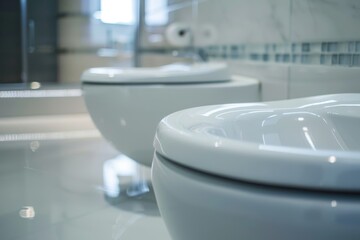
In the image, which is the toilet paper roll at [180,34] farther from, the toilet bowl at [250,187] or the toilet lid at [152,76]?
the toilet bowl at [250,187]

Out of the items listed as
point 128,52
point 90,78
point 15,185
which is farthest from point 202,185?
point 128,52

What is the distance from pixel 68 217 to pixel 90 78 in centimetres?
41

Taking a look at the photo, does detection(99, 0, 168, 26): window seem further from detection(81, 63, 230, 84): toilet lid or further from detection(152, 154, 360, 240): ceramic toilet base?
detection(152, 154, 360, 240): ceramic toilet base

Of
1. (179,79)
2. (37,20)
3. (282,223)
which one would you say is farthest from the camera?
(37,20)

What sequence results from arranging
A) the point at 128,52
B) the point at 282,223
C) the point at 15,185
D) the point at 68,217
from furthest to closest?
the point at 128,52
the point at 15,185
the point at 68,217
the point at 282,223

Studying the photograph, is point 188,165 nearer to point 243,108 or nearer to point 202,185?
point 202,185

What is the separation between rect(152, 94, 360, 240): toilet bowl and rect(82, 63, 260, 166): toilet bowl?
71 centimetres

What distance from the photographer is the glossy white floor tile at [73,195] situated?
41.3 inches

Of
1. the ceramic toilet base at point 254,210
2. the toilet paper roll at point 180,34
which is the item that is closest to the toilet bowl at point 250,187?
the ceramic toilet base at point 254,210

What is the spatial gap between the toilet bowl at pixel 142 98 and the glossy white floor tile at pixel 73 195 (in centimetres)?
17

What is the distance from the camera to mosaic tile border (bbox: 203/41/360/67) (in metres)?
0.99

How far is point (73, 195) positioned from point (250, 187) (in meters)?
1.04

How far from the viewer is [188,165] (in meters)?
0.40

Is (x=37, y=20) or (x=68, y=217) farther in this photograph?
(x=37, y=20)
